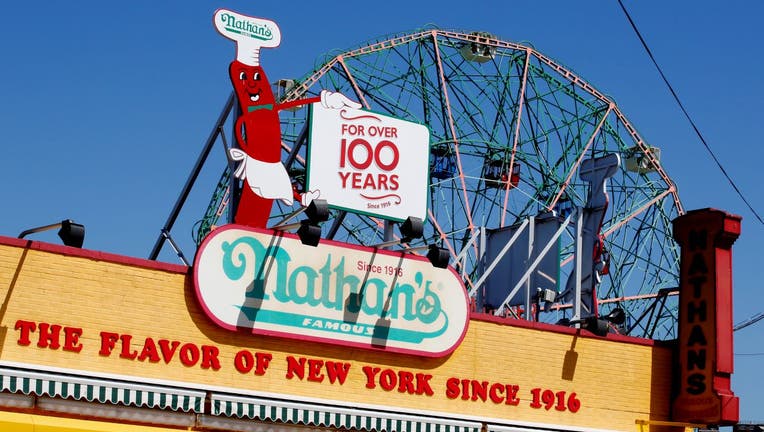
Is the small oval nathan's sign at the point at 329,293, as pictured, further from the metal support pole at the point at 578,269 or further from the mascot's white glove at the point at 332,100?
the metal support pole at the point at 578,269

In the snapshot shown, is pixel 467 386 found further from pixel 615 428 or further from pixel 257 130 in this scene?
pixel 257 130

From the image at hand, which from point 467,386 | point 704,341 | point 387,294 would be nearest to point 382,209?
point 387,294

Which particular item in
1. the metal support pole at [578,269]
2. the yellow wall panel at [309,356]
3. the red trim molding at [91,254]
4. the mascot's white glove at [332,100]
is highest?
the mascot's white glove at [332,100]

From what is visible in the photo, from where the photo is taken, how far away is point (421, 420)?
23734 millimetres

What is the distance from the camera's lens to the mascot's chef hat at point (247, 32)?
25212mm

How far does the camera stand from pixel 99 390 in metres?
20.8

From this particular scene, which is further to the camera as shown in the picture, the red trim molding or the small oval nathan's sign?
the small oval nathan's sign

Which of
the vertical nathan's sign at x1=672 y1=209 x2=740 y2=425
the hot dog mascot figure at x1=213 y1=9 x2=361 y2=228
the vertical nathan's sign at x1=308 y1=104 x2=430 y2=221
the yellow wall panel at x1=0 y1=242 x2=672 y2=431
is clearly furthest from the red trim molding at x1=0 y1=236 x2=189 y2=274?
the vertical nathan's sign at x1=672 y1=209 x2=740 y2=425

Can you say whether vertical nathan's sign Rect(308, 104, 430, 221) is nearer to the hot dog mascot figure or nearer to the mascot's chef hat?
the hot dog mascot figure

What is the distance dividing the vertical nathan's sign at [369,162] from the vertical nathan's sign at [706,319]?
18.8ft

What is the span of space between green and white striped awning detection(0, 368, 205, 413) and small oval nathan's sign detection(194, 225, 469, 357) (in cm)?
154

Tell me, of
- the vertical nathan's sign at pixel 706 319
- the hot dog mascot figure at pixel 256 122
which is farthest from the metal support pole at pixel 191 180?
the vertical nathan's sign at pixel 706 319

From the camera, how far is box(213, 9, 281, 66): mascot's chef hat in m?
25.2

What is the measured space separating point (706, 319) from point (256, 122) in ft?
31.8
